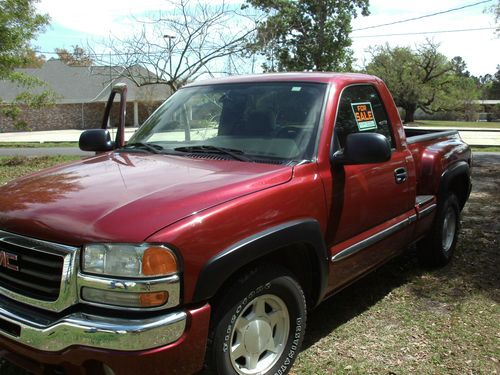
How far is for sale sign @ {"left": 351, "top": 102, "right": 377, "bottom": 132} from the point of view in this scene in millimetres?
3764

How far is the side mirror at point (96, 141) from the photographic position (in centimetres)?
422

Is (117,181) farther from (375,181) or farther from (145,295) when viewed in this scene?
(375,181)

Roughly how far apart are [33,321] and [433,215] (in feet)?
11.8

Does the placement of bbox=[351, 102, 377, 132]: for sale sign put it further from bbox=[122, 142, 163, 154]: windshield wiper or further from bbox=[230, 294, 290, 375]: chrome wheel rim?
bbox=[230, 294, 290, 375]: chrome wheel rim

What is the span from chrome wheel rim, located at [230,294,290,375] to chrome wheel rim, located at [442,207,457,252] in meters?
2.65

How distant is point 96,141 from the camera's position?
4227 millimetres

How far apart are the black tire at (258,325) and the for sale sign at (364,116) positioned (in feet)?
4.80

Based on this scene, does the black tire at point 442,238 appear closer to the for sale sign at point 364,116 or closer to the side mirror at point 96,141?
the for sale sign at point 364,116

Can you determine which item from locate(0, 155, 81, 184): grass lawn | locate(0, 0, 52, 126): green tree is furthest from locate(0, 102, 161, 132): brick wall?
locate(0, 0, 52, 126): green tree

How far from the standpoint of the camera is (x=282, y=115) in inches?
135

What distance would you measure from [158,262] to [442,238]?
11.4ft

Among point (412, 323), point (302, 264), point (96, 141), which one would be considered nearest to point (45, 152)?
point (96, 141)

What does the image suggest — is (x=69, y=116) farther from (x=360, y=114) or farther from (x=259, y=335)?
(x=259, y=335)

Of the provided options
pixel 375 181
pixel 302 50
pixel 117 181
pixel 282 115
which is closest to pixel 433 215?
pixel 375 181
